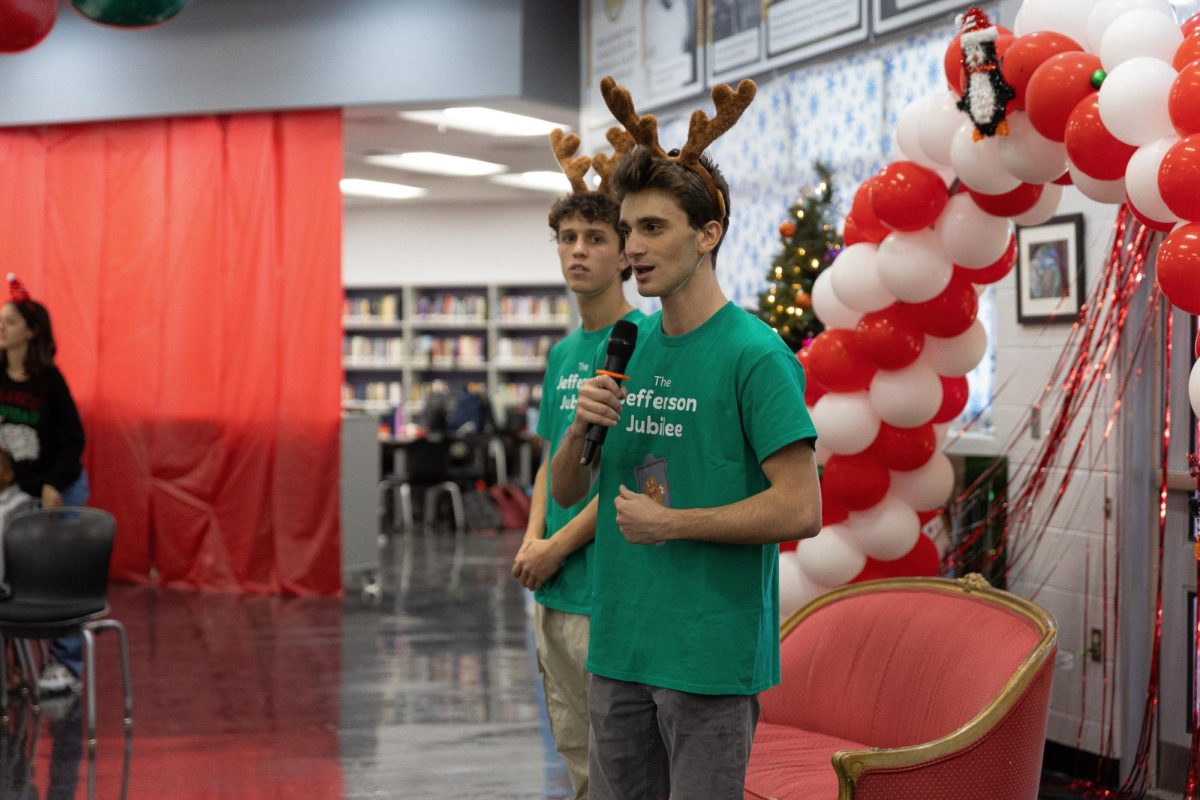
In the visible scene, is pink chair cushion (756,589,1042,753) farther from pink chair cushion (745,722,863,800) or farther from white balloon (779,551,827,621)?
white balloon (779,551,827,621)

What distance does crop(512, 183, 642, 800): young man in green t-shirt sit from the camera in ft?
9.02

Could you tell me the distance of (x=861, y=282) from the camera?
385 cm

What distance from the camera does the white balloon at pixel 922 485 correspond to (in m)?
4.04

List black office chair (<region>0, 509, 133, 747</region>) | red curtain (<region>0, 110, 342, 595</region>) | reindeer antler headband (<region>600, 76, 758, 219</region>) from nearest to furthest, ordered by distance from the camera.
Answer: reindeer antler headband (<region>600, 76, 758, 219</region>)
black office chair (<region>0, 509, 133, 747</region>)
red curtain (<region>0, 110, 342, 595</region>)

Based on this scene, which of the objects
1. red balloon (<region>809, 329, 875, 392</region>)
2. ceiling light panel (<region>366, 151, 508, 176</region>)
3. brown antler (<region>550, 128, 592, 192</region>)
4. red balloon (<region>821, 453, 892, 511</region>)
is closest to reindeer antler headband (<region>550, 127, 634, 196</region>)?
brown antler (<region>550, 128, 592, 192</region>)

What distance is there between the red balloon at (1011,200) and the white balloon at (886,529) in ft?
2.99

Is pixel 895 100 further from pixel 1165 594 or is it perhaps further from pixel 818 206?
pixel 1165 594

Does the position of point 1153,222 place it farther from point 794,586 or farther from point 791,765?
point 794,586

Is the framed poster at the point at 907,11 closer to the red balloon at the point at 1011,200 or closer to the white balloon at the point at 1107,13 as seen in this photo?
the red balloon at the point at 1011,200

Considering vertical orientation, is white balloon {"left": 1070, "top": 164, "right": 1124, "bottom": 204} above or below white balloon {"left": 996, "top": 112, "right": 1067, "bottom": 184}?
below

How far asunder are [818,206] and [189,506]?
4701mm

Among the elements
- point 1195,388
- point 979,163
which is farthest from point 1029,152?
point 1195,388

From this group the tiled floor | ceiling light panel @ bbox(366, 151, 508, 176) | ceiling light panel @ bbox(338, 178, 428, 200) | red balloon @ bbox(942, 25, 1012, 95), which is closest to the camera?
red balloon @ bbox(942, 25, 1012, 95)

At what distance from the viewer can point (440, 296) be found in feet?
45.7
